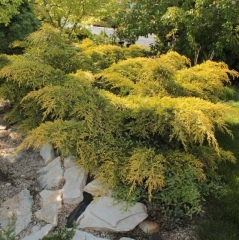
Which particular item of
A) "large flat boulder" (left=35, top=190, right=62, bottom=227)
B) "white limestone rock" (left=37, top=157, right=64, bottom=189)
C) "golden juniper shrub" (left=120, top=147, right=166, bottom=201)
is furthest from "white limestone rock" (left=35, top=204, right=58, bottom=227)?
"golden juniper shrub" (left=120, top=147, right=166, bottom=201)

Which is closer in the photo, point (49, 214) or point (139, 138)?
point (49, 214)

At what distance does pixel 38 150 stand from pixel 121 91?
1.09m

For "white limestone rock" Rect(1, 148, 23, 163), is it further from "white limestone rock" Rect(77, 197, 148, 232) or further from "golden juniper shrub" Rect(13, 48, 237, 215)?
"white limestone rock" Rect(77, 197, 148, 232)

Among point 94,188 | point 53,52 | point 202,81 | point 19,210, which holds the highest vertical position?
point 53,52

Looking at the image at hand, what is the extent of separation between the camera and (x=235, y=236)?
2.21 m

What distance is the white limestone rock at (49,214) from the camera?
2.35m

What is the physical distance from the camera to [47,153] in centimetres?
313

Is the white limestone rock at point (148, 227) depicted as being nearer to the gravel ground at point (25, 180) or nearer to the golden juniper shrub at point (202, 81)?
the gravel ground at point (25, 180)

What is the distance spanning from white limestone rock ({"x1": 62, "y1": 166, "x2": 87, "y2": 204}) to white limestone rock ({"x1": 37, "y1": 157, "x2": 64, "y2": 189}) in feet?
0.22

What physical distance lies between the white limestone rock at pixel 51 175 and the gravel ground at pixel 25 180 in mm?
63

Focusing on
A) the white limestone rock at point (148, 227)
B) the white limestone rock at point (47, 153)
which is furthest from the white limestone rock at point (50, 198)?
the white limestone rock at point (148, 227)

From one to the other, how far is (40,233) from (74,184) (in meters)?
0.50

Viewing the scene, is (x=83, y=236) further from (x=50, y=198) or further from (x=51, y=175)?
(x=51, y=175)

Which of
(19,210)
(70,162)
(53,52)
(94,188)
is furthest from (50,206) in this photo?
(53,52)
